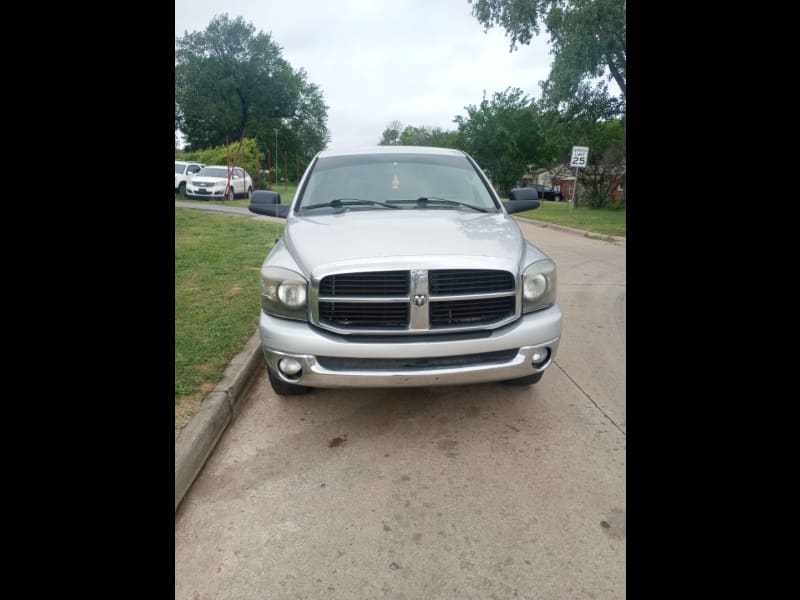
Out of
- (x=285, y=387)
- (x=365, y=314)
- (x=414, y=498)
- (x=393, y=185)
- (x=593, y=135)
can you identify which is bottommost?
(x=414, y=498)

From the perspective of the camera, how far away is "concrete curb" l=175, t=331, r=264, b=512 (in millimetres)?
2385

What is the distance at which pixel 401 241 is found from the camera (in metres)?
2.72

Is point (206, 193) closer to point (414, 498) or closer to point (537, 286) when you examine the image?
point (537, 286)

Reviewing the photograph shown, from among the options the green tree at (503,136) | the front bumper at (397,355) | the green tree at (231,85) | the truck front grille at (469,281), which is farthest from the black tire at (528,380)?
the green tree at (231,85)

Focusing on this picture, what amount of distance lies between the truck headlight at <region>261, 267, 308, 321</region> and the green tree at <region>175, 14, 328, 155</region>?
48.1 m

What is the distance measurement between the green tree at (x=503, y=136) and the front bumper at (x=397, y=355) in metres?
29.2

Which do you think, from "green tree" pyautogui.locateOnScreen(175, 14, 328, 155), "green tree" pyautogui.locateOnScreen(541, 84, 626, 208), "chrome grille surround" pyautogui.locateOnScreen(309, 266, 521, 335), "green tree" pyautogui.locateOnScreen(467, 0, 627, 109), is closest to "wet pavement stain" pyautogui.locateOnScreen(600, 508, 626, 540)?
"chrome grille surround" pyautogui.locateOnScreen(309, 266, 521, 335)

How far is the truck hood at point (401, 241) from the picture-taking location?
2547 millimetres

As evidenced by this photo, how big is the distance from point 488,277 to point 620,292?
4795 mm

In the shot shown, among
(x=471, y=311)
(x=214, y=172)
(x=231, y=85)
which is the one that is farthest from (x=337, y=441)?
(x=231, y=85)

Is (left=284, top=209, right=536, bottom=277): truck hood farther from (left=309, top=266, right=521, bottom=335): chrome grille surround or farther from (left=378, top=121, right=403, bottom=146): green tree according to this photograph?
(left=378, top=121, right=403, bottom=146): green tree

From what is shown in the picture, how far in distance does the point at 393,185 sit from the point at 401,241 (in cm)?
132
